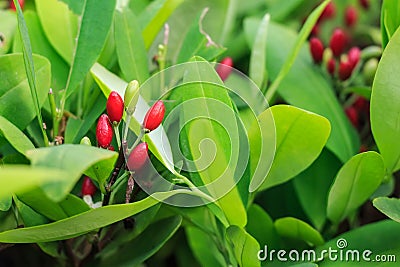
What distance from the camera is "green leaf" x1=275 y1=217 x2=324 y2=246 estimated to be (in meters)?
0.75

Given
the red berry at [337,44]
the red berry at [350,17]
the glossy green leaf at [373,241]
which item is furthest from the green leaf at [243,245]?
the red berry at [350,17]

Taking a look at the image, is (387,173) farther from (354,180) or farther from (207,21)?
(207,21)

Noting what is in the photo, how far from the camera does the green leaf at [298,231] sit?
2.45ft

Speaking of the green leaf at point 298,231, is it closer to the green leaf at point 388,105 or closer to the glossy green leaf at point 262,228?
the glossy green leaf at point 262,228

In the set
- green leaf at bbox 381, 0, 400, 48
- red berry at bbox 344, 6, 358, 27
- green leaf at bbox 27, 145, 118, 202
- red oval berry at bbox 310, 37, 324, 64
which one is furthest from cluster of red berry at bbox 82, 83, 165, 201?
red berry at bbox 344, 6, 358, 27

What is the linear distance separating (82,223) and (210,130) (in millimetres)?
169

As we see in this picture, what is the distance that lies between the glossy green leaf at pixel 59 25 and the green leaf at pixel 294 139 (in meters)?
0.32

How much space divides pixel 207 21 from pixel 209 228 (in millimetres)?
354

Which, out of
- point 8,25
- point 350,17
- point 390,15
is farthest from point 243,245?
point 350,17

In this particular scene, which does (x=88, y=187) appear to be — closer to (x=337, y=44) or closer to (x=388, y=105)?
(x=388, y=105)

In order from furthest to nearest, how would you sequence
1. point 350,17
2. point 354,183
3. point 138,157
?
point 350,17 → point 354,183 → point 138,157

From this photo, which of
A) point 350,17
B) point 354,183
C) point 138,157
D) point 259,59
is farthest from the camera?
point 350,17

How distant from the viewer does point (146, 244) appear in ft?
2.46

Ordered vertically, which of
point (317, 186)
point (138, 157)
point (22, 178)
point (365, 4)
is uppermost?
point (22, 178)
